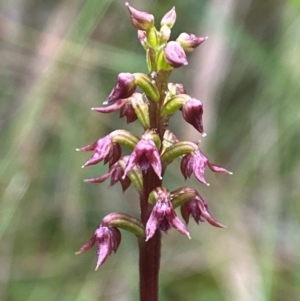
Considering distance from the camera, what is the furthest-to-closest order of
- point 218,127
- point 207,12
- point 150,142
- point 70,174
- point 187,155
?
point 218,127, point 70,174, point 207,12, point 187,155, point 150,142

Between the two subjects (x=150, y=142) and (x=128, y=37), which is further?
(x=128, y=37)

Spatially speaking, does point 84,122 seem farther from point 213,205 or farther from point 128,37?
point 213,205

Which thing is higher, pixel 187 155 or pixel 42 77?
pixel 187 155

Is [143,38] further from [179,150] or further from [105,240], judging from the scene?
[105,240]

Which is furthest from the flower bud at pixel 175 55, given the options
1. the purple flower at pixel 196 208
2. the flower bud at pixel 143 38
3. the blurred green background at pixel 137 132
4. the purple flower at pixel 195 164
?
the blurred green background at pixel 137 132

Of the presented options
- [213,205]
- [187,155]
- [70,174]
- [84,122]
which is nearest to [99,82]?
[84,122]

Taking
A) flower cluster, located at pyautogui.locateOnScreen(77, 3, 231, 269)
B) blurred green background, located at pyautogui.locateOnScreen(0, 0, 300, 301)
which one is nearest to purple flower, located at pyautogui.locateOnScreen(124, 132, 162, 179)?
flower cluster, located at pyautogui.locateOnScreen(77, 3, 231, 269)

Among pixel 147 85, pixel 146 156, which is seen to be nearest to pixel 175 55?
pixel 147 85

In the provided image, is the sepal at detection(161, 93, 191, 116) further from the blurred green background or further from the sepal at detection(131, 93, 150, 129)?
the blurred green background
